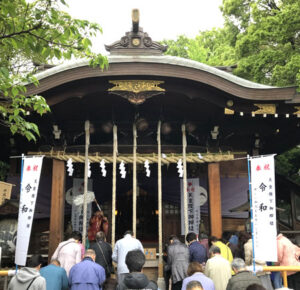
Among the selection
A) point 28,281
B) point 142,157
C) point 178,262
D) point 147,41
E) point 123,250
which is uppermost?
point 147,41

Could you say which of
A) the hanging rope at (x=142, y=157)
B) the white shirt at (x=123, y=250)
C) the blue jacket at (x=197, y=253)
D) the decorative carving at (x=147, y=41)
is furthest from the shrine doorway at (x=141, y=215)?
the white shirt at (x=123, y=250)

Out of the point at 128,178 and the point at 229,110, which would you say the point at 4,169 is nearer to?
the point at 128,178

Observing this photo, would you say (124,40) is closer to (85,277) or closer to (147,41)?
(147,41)

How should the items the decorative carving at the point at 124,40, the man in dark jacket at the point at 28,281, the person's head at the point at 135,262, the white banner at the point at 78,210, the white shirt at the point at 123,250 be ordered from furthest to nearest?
the decorative carving at the point at 124,40 < the white banner at the point at 78,210 < the white shirt at the point at 123,250 < the man in dark jacket at the point at 28,281 < the person's head at the point at 135,262

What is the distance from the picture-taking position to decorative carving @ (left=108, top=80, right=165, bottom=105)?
862 cm

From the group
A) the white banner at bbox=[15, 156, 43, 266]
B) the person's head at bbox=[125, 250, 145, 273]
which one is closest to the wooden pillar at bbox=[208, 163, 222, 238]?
the white banner at bbox=[15, 156, 43, 266]

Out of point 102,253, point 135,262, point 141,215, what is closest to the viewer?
point 135,262

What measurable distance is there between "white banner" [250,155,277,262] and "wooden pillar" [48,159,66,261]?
5061mm

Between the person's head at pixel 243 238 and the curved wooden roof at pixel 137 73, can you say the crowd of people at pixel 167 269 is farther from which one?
the curved wooden roof at pixel 137 73

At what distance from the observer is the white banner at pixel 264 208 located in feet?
19.1

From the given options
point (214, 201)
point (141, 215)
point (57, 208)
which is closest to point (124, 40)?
point (57, 208)

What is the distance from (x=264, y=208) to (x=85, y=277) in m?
3.48

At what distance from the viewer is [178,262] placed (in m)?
6.44

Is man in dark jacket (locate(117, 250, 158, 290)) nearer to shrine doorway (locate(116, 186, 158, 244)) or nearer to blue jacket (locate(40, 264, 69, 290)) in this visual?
blue jacket (locate(40, 264, 69, 290))
